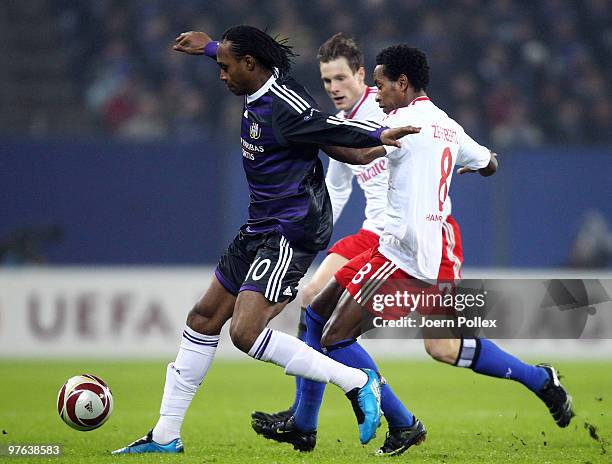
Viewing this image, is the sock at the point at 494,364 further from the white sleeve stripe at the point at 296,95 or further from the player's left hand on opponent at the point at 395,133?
the white sleeve stripe at the point at 296,95

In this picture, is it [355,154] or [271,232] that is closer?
[355,154]

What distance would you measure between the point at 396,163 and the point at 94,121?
30.1ft

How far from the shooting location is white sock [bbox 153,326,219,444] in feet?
19.4

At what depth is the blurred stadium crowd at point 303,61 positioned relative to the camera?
14422mm

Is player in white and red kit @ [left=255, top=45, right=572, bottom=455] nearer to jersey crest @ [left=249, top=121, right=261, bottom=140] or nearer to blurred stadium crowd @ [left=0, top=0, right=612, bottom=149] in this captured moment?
jersey crest @ [left=249, top=121, right=261, bottom=140]

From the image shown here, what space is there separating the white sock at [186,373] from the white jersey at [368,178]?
143 centimetres

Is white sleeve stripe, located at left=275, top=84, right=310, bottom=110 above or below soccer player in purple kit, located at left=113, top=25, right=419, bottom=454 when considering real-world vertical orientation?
above

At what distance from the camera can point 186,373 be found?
5.97 metres

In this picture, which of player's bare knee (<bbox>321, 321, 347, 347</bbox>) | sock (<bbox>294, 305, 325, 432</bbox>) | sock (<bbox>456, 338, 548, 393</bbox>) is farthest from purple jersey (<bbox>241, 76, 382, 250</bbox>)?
sock (<bbox>456, 338, 548, 393</bbox>)

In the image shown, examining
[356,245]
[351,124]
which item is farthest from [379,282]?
[356,245]

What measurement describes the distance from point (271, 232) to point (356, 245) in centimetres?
140

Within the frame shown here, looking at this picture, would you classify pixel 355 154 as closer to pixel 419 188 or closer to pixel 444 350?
pixel 419 188

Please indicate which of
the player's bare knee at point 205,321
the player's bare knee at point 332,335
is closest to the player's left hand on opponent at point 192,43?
the player's bare knee at point 205,321

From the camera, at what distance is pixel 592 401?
8680 mm
